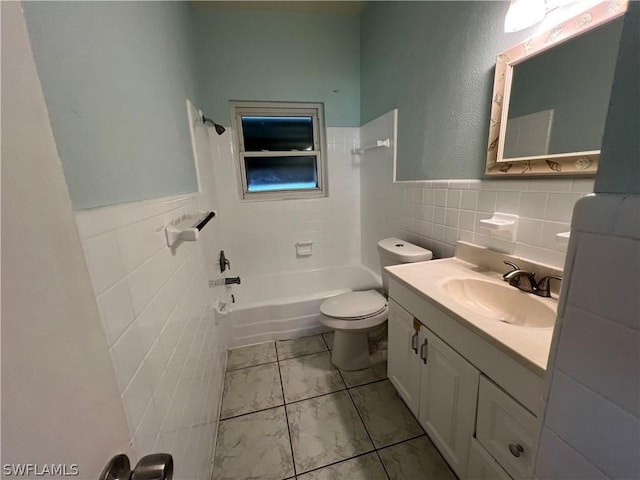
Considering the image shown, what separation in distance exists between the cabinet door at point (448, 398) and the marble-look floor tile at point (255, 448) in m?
0.68

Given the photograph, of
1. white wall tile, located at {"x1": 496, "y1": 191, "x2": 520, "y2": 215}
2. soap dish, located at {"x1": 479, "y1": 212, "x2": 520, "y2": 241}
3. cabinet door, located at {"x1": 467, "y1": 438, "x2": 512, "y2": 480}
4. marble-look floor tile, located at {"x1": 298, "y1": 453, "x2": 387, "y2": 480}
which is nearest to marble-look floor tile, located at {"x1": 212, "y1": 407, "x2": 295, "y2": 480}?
marble-look floor tile, located at {"x1": 298, "y1": 453, "x2": 387, "y2": 480}

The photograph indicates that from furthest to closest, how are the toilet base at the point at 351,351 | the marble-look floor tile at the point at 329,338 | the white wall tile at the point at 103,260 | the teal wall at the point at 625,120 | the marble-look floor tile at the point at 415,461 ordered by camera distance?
the marble-look floor tile at the point at 329,338 → the toilet base at the point at 351,351 → the marble-look floor tile at the point at 415,461 → the white wall tile at the point at 103,260 → the teal wall at the point at 625,120

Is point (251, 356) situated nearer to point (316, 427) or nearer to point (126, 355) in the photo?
point (316, 427)

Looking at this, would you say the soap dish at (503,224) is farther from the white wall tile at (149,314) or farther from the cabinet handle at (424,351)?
the white wall tile at (149,314)

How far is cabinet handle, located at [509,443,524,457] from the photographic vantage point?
2.34ft

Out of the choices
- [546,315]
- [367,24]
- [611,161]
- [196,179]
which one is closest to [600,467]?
[611,161]

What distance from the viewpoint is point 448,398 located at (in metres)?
0.99

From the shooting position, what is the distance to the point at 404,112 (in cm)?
174

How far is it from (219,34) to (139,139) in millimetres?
1929

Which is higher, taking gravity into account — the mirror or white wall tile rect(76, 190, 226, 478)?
the mirror

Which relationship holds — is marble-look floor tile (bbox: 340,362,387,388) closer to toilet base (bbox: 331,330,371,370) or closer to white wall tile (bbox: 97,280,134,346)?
toilet base (bbox: 331,330,371,370)

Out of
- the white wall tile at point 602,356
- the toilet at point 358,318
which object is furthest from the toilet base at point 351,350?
the white wall tile at point 602,356

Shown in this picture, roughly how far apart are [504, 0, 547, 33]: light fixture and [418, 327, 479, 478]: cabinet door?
1234mm

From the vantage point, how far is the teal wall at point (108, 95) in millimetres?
410
